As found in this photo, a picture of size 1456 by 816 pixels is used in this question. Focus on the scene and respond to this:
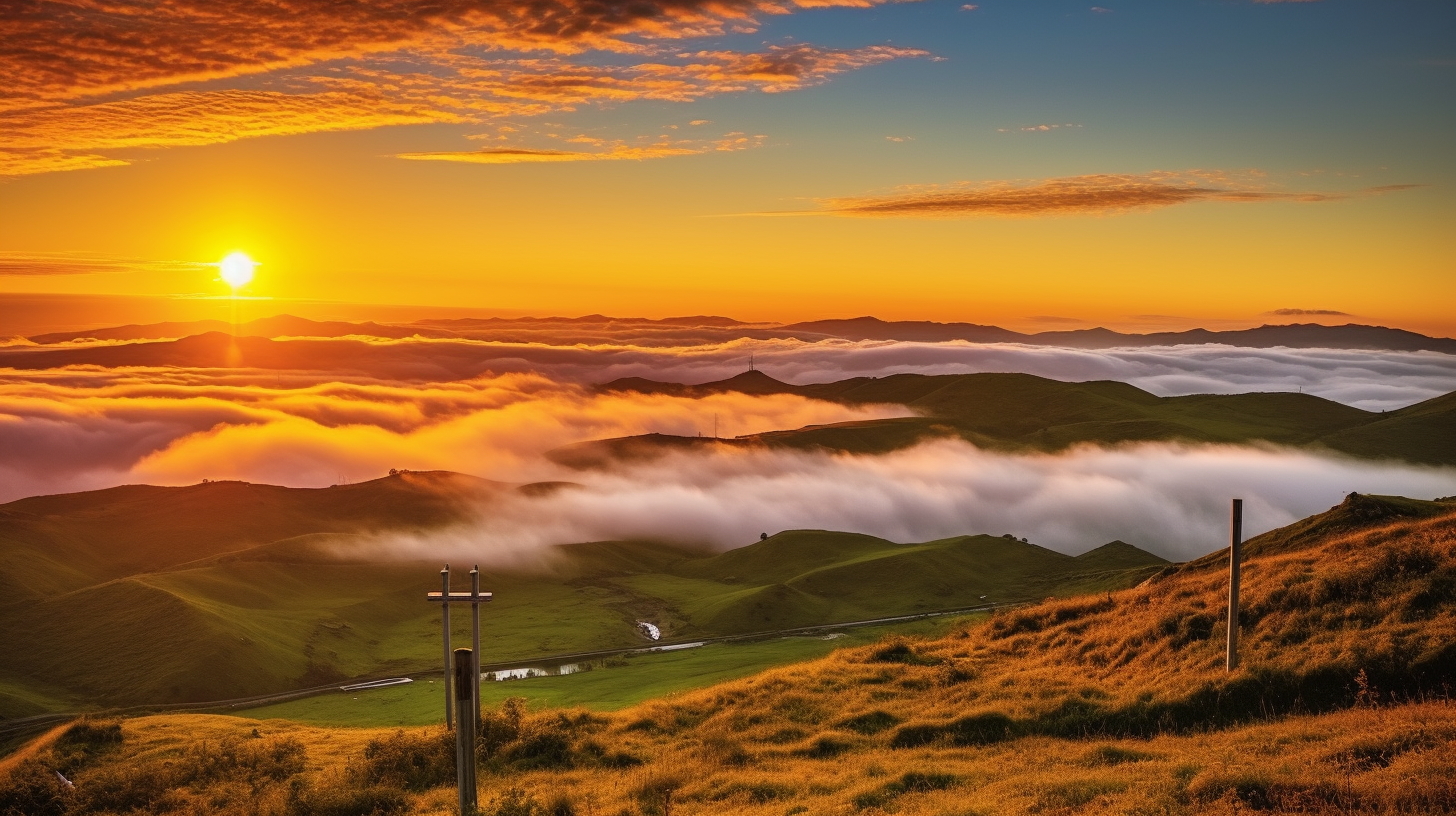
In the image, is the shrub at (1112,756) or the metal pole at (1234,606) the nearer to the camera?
the shrub at (1112,756)

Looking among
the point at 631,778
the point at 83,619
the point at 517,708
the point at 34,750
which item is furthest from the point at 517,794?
the point at 83,619

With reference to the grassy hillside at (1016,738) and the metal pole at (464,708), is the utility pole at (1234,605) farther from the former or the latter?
the metal pole at (464,708)

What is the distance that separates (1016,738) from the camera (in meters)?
29.3

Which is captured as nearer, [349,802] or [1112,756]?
[1112,756]

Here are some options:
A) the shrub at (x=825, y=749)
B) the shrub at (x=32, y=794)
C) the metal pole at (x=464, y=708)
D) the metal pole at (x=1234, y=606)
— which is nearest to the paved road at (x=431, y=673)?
the metal pole at (x=1234, y=606)

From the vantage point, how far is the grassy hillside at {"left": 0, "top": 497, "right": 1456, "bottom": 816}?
845 inches

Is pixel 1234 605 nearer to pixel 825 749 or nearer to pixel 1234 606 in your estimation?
pixel 1234 606

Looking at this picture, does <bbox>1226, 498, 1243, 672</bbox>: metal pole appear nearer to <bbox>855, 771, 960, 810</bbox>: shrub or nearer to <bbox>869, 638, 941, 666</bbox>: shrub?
<bbox>855, 771, 960, 810</bbox>: shrub

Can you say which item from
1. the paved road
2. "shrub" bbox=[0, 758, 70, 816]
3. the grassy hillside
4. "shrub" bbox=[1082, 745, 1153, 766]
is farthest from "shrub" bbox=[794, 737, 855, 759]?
the paved road

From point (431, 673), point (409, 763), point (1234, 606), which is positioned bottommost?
point (431, 673)

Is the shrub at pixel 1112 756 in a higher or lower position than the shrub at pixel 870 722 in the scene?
higher

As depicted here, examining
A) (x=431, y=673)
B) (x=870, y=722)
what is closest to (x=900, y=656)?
(x=870, y=722)

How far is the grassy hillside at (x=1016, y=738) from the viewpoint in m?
21.5

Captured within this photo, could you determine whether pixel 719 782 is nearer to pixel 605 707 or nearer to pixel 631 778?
pixel 631 778
